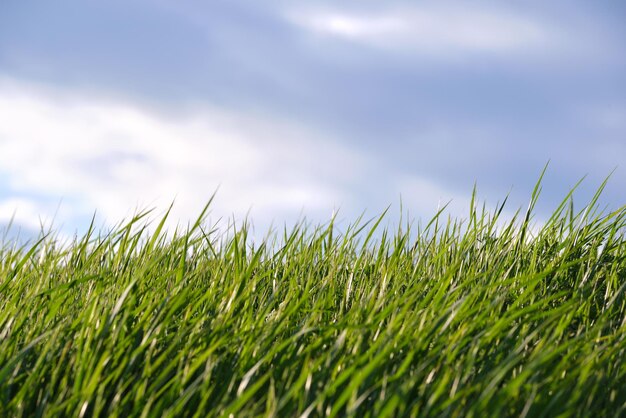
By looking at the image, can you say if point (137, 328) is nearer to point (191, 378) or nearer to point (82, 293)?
point (191, 378)

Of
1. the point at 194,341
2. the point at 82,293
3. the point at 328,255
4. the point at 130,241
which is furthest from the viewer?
the point at 328,255

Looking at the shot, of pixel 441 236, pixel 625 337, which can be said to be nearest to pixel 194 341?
pixel 625 337

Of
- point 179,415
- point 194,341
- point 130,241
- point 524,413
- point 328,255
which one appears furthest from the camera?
point 328,255

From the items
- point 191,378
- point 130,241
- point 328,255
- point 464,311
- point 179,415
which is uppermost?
point 328,255

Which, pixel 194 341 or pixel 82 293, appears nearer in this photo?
pixel 194 341

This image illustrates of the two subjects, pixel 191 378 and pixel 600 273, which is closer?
pixel 191 378

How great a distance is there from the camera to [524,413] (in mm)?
1722

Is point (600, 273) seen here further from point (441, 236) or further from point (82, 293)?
point (82, 293)

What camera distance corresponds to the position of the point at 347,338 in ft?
7.27

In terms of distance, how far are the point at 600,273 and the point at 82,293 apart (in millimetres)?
2202

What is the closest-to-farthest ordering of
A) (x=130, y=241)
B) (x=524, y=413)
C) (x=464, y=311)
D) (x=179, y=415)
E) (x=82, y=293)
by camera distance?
(x=524, y=413) → (x=179, y=415) → (x=464, y=311) → (x=82, y=293) → (x=130, y=241)

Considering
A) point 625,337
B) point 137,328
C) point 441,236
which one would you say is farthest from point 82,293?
point 625,337

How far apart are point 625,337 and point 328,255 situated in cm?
146

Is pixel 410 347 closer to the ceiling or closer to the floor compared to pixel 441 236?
closer to the floor
